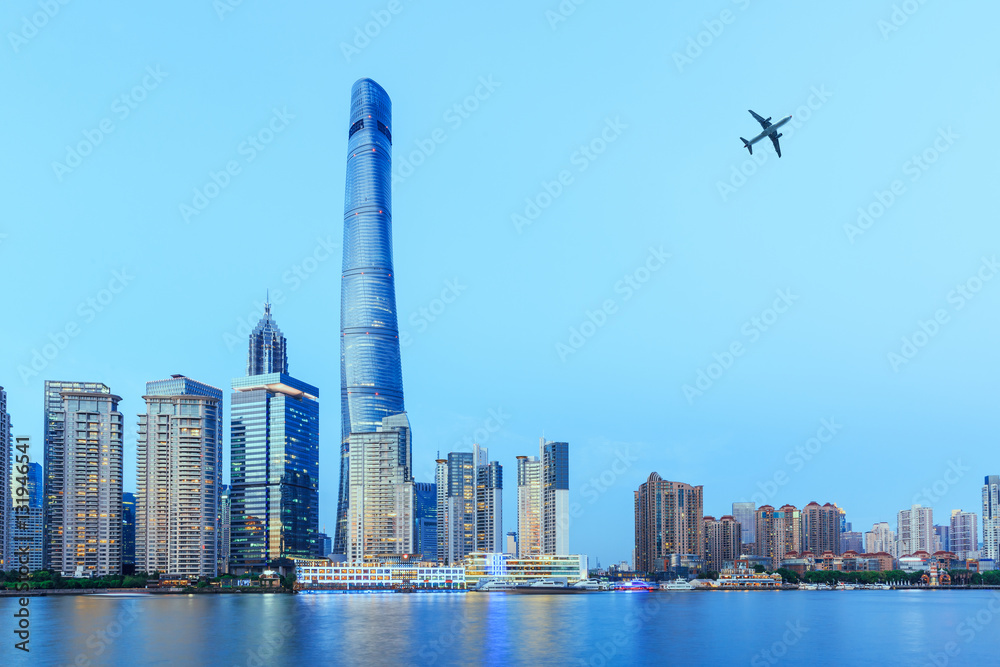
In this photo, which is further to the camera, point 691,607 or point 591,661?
point 691,607

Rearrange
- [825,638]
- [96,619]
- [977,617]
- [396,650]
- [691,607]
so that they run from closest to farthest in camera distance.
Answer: [396,650] → [825,638] → [96,619] → [977,617] → [691,607]

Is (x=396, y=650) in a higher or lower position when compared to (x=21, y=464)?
lower

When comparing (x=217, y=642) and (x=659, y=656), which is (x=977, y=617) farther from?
(x=217, y=642)

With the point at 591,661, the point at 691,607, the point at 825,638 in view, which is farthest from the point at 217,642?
the point at 691,607

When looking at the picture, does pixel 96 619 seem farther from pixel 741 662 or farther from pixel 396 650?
pixel 741 662

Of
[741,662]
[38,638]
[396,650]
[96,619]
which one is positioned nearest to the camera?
[741,662]

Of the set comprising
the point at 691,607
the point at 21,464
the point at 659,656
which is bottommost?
the point at 691,607

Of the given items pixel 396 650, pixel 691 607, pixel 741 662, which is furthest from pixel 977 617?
pixel 396 650
